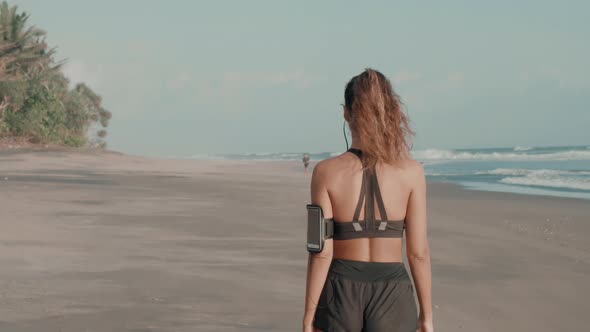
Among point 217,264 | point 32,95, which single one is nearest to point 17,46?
point 32,95

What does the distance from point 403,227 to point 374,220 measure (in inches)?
6.0

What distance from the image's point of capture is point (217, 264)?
8.61m

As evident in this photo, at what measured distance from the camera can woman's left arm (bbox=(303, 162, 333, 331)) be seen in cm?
277

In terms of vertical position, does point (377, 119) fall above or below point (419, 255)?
above

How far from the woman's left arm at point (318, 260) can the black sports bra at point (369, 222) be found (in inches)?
2.9

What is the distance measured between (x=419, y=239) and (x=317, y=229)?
1.39ft

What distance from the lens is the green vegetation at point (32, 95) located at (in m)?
41.2

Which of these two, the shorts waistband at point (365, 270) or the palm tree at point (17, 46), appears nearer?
the shorts waistband at point (365, 270)

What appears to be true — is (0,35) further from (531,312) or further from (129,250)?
(531,312)

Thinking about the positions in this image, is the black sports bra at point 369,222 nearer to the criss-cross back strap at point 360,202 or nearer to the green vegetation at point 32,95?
the criss-cross back strap at point 360,202

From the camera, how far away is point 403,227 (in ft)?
9.32

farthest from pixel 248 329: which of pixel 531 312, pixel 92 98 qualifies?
pixel 92 98

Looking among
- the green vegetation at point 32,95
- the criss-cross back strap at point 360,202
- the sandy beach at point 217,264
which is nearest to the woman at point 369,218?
the criss-cross back strap at point 360,202

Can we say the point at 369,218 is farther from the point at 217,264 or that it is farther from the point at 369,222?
the point at 217,264
